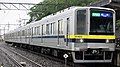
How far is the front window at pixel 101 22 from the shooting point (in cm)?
1402

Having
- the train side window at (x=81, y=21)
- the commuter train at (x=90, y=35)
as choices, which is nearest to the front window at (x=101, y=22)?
the commuter train at (x=90, y=35)

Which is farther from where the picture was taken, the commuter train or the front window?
the front window

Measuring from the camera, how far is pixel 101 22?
46.6ft

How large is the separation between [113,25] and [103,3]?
1.14 meters

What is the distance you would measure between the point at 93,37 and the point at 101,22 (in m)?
0.81

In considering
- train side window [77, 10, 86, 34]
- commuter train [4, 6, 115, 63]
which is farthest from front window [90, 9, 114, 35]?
train side window [77, 10, 86, 34]

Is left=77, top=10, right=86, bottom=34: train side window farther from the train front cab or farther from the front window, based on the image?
the front window

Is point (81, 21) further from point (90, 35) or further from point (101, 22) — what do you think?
point (101, 22)

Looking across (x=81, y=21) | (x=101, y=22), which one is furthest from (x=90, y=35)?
(x=101, y=22)

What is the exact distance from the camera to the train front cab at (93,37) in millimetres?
13805

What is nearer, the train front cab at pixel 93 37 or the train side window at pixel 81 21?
the train front cab at pixel 93 37

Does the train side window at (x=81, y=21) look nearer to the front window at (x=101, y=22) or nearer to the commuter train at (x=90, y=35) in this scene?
the commuter train at (x=90, y=35)

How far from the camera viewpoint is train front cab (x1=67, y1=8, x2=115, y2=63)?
13805 mm

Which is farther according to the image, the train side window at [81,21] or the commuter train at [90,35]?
the train side window at [81,21]
